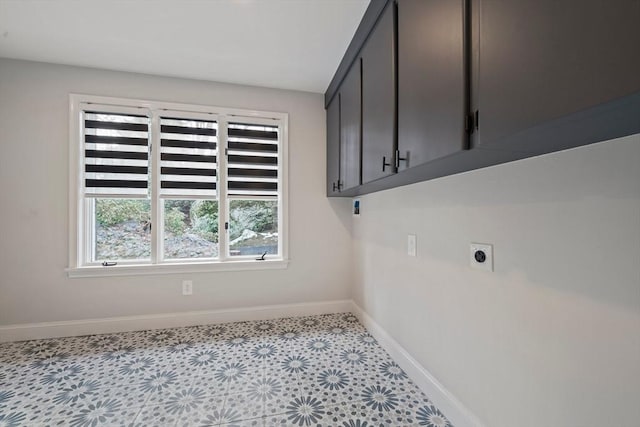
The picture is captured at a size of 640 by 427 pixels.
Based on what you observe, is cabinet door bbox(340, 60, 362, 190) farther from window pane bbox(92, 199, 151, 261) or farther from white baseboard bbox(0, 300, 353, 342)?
window pane bbox(92, 199, 151, 261)

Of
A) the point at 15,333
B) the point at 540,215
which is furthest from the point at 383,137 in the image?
the point at 15,333

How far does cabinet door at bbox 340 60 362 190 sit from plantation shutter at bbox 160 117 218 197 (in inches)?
52.8

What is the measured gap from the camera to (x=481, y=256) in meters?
1.31

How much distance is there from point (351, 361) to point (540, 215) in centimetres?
160

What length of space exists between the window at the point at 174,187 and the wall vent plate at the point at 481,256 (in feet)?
6.28

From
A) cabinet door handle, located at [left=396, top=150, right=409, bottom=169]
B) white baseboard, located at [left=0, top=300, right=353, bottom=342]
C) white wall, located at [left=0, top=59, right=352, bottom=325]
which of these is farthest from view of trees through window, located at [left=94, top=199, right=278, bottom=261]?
cabinet door handle, located at [left=396, top=150, right=409, bottom=169]

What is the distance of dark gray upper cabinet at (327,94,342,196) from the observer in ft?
8.30

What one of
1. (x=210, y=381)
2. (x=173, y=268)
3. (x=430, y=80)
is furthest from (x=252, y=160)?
(x=430, y=80)

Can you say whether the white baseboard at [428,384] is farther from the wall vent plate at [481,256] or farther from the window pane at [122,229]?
the window pane at [122,229]

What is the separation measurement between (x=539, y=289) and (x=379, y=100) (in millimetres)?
1225

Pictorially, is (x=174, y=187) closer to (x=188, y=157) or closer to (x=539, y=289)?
(x=188, y=157)

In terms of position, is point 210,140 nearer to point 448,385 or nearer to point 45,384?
point 45,384

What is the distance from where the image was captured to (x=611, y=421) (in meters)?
0.84

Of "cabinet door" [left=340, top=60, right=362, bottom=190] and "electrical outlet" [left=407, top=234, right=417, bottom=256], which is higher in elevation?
"cabinet door" [left=340, top=60, right=362, bottom=190]
